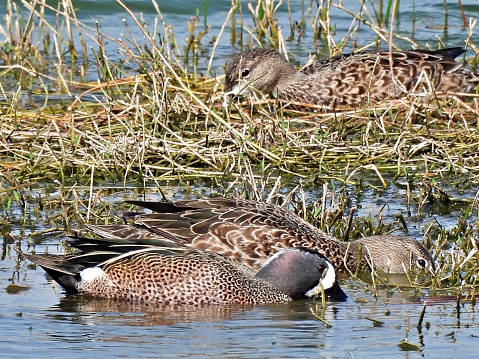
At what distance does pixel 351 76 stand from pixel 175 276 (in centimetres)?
470

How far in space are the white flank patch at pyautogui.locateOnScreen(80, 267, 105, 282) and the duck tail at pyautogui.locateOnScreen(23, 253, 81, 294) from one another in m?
0.03

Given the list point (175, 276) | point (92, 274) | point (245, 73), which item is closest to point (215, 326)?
point (175, 276)

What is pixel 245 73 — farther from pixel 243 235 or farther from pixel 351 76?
pixel 243 235

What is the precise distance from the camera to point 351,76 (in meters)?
10.9

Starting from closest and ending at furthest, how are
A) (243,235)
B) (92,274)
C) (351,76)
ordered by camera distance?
(92,274)
(243,235)
(351,76)

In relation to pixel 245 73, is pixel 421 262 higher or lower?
lower

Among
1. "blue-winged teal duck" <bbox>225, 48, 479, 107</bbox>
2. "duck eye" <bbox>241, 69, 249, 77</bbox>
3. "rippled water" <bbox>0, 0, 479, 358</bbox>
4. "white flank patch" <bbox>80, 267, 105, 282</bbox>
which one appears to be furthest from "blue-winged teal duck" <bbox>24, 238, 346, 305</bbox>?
"duck eye" <bbox>241, 69, 249, 77</bbox>

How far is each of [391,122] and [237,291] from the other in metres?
3.36

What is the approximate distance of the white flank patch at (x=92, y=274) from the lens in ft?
21.6

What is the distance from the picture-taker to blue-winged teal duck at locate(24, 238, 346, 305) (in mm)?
6551

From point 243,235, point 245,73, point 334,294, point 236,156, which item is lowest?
point 334,294

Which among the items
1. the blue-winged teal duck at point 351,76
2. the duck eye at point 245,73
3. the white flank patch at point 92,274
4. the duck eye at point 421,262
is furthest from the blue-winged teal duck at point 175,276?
the duck eye at point 245,73

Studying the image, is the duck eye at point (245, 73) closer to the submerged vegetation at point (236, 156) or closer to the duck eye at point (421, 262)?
the submerged vegetation at point (236, 156)

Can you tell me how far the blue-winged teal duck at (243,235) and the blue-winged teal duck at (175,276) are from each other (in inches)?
16.5
